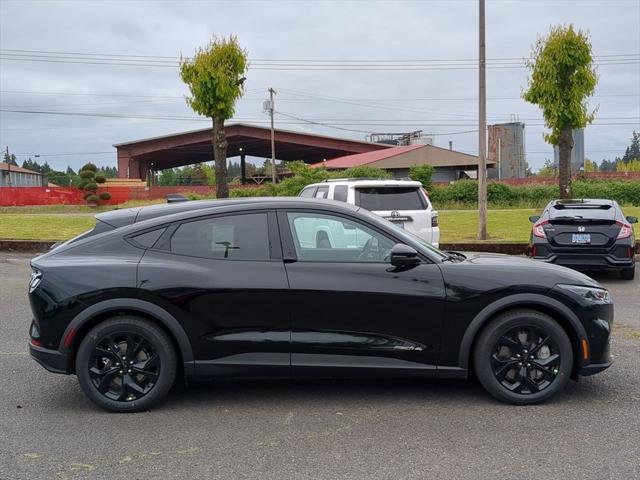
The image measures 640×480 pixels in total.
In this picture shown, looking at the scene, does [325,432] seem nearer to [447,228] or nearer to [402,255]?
[402,255]

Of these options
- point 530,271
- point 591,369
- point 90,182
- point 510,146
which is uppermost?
point 510,146

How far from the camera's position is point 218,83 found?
19.2 meters

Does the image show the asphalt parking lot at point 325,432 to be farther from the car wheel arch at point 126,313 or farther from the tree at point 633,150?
the tree at point 633,150

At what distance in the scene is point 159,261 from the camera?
4.70m

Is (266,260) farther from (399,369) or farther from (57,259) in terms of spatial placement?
(57,259)

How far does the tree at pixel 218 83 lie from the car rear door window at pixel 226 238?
15.1 meters

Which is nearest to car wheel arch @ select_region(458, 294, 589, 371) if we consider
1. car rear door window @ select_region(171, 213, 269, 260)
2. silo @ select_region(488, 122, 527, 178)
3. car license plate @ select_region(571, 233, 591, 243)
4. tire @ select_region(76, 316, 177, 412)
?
car rear door window @ select_region(171, 213, 269, 260)

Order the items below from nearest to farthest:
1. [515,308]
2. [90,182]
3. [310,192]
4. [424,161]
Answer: [515,308]
[310,192]
[90,182]
[424,161]

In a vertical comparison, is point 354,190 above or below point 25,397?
above

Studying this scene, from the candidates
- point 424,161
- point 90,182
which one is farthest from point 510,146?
point 90,182

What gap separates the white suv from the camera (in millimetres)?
10078

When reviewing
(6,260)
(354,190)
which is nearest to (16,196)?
(6,260)

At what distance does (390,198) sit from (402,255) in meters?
5.75

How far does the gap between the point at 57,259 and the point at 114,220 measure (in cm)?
54
